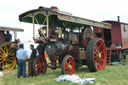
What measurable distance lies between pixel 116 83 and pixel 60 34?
2889 millimetres

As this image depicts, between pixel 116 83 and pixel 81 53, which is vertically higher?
pixel 81 53

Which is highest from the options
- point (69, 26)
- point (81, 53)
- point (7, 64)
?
point (69, 26)

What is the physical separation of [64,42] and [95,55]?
152cm

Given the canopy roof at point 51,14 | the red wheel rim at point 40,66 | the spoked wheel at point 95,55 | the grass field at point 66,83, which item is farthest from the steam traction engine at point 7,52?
the spoked wheel at point 95,55

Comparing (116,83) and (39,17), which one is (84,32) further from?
(116,83)

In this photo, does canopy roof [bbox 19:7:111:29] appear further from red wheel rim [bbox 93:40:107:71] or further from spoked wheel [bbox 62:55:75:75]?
spoked wheel [bbox 62:55:75:75]

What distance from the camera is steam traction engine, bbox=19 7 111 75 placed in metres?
6.63

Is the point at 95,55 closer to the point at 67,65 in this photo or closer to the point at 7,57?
the point at 67,65

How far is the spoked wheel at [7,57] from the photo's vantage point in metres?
9.93

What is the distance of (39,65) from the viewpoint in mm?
7180

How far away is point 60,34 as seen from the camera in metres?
7.12

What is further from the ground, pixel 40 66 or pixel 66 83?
pixel 40 66

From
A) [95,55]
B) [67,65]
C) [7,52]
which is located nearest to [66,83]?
[67,65]

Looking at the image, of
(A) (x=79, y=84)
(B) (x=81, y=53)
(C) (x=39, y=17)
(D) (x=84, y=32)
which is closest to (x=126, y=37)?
(D) (x=84, y=32)
